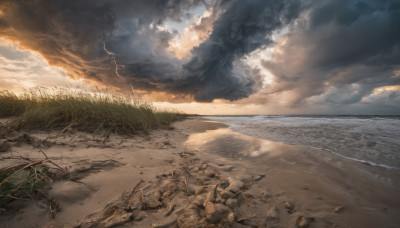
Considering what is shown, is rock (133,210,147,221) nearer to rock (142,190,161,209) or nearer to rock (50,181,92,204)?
rock (142,190,161,209)

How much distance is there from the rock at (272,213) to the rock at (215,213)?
303mm

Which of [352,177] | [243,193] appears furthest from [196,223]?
[352,177]

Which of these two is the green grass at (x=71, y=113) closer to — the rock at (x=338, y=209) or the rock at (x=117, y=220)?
the rock at (x=117, y=220)

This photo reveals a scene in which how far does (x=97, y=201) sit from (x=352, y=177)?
8.13ft

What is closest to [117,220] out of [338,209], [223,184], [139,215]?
[139,215]

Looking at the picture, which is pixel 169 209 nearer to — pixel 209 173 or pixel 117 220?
pixel 117 220

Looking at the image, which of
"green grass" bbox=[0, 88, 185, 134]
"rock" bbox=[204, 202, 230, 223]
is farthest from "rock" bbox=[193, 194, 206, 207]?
"green grass" bbox=[0, 88, 185, 134]

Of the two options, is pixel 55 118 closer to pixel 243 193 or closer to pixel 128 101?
pixel 128 101

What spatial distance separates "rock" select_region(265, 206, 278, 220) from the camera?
1.00m

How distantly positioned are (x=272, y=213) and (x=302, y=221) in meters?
0.17

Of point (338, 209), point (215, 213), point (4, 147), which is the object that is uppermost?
point (4, 147)

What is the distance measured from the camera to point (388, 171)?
1.88 m

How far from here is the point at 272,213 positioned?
1044 millimetres

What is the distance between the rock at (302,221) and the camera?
3.10ft
